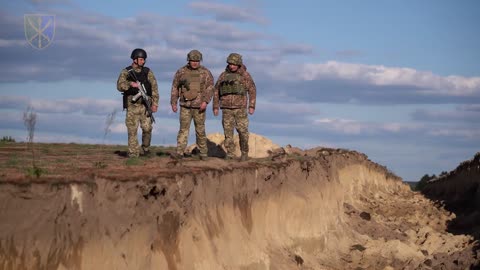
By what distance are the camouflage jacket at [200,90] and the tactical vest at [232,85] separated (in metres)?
0.73

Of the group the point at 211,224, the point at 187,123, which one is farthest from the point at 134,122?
the point at 211,224

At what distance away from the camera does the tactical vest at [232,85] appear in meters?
22.3

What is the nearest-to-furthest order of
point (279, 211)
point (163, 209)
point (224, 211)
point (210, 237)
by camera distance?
1. point (163, 209)
2. point (210, 237)
3. point (224, 211)
4. point (279, 211)

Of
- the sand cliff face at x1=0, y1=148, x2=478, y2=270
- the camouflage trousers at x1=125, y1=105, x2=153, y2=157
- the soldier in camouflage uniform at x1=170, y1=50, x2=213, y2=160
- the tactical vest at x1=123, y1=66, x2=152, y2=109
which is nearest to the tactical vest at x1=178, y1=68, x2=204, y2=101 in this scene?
the soldier in camouflage uniform at x1=170, y1=50, x2=213, y2=160

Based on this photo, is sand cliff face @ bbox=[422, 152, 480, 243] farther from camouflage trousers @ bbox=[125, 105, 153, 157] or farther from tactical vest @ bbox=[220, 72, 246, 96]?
camouflage trousers @ bbox=[125, 105, 153, 157]

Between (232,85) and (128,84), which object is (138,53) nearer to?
(128,84)

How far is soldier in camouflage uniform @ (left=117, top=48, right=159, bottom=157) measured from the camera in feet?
67.9

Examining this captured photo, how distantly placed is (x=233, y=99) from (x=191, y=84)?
54.0 inches

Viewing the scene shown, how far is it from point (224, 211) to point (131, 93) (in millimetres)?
5501

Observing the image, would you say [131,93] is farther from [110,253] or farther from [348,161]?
[348,161]

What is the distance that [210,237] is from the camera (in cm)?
1495

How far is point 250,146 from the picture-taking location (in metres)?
34.9

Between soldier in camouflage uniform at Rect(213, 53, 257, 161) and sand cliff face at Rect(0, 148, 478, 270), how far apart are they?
1.10 metres

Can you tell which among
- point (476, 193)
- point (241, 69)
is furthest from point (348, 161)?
point (241, 69)
